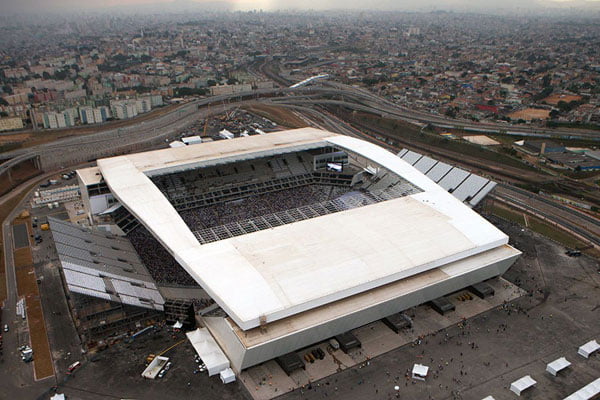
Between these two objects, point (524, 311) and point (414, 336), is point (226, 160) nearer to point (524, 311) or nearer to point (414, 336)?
point (414, 336)

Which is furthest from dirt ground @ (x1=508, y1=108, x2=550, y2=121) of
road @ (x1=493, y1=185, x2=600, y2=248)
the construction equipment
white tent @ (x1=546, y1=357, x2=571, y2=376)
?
the construction equipment

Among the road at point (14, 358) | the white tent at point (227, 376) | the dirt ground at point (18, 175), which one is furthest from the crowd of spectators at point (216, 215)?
the dirt ground at point (18, 175)

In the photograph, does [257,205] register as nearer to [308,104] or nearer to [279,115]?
[279,115]

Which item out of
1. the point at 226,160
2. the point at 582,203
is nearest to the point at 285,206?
the point at 226,160

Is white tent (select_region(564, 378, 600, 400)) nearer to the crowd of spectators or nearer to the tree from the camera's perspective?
the crowd of spectators

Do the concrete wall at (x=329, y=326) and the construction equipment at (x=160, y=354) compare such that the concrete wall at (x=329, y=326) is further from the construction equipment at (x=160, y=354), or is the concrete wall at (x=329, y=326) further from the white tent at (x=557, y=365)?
the white tent at (x=557, y=365)
